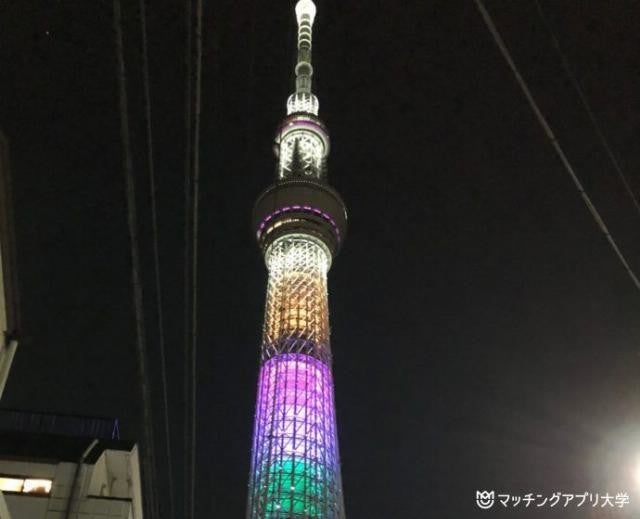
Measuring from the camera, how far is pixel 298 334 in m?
33.4

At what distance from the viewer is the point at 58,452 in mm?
13453

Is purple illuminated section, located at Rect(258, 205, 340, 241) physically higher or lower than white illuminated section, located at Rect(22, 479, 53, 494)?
higher

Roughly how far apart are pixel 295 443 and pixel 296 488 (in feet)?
6.42

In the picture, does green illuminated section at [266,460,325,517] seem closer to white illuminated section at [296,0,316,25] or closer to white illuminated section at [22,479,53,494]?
white illuminated section at [22,479,53,494]

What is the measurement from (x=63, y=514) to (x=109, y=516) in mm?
798

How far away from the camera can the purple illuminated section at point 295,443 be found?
28859 millimetres

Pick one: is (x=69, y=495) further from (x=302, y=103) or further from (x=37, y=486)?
(x=302, y=103)

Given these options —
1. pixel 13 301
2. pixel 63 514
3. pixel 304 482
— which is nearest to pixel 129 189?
pixel 13 301

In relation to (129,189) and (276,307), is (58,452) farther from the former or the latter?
(276,307)

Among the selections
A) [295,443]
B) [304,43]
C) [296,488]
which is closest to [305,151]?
[304,43]

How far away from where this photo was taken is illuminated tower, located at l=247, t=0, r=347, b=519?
29.3m

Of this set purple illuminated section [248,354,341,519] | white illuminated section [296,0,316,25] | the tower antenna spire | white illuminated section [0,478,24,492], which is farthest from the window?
white illuminated section [296,0,316,25]

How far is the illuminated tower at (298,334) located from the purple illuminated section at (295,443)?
40 millimetres

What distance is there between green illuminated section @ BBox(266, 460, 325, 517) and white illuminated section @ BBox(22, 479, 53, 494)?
1636 cm
